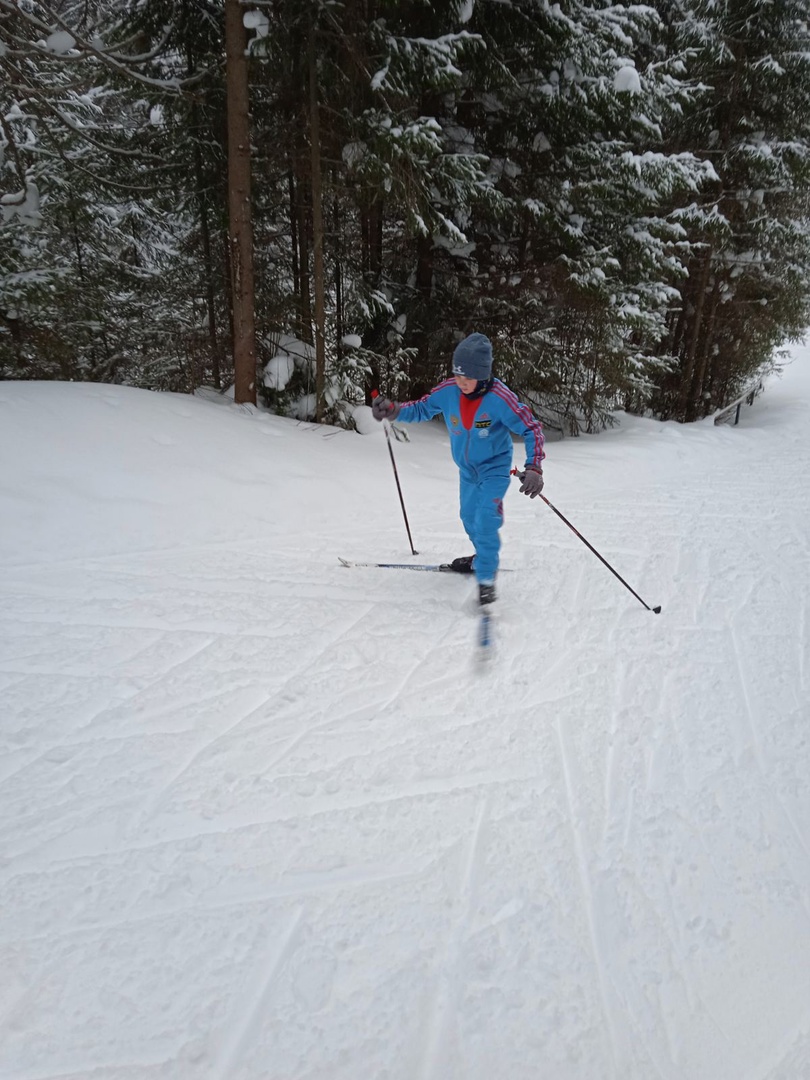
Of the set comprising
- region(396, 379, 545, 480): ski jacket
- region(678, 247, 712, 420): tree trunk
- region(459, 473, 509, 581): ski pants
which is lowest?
region(459, 473, 509, 581): ski pants

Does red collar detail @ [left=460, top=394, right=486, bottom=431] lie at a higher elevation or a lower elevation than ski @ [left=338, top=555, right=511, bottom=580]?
higher

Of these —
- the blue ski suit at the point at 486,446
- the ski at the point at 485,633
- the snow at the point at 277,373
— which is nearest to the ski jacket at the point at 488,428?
the blue ski suit at the point at 486,446

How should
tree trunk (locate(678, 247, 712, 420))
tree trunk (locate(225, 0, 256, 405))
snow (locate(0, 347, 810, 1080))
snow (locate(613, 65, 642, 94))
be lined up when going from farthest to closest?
tree trunk (locate(678, 247, 712, 420)), snow (locate(613, 65, 642, 94)), tree trunk (locate(225, 0, 256, 405)), snow (locate(0, 347, 810, 1080))

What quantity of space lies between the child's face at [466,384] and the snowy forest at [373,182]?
4.34 m

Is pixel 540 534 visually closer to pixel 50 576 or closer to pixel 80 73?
pixel 50 576

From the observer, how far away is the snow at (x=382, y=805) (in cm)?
188

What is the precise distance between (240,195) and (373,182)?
5.27ft

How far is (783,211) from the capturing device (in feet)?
42.6

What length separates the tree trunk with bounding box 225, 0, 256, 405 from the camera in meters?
6.55

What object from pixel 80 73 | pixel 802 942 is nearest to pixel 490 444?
pixel 802 942

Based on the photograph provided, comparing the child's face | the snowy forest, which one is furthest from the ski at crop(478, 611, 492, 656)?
the snowy forest

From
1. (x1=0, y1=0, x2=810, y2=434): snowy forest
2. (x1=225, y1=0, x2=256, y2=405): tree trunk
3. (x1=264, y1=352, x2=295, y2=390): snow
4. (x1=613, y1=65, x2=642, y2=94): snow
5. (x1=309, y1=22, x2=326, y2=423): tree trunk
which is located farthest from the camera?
(x1=264, y1=352, x2=295, y2=390): snow

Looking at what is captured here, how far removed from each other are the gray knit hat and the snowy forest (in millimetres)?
4267

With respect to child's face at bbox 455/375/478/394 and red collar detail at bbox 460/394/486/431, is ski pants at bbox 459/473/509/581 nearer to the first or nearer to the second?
red collar detail at bbox 460/394/486/431
